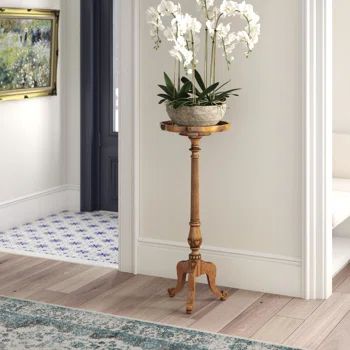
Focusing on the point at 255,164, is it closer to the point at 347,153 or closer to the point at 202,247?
the point at 202,247

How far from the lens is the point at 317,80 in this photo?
483 centimetres

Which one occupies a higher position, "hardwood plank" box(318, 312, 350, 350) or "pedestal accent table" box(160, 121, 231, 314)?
"pedestal accent table" box(160, 121, 231, 314)

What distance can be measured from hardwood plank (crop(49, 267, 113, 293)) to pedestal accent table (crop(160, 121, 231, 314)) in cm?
61

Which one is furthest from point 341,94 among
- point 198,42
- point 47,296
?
point 47,296

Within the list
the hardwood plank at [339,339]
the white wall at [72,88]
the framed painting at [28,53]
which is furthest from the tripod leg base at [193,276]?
the white wall at [72,88]

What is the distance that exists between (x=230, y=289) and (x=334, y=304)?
64 centimetres

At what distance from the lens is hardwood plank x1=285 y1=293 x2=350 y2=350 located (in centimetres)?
427

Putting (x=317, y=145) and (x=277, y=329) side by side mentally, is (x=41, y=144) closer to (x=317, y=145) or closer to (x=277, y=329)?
(x=317, y=145)

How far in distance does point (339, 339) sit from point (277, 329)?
332 millimetres

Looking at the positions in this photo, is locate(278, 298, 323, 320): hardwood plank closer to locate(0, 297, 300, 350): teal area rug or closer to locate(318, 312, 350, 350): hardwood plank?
locate(318, 312, 350, 350): hardwood plank

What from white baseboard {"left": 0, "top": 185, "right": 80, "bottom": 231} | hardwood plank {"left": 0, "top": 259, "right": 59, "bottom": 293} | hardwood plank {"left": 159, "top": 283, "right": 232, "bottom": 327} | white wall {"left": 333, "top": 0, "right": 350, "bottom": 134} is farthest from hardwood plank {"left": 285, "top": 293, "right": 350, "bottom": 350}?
white baseboard {"left": 0, "top": 185, "right": 80, "bottom": 231}

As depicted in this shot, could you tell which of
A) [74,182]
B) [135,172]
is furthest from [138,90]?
[74,182]

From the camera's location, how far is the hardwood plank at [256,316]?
443cm

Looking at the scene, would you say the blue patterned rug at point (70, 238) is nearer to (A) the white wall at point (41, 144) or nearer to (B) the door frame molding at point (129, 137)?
(A) the white wall at point (41, 144)
